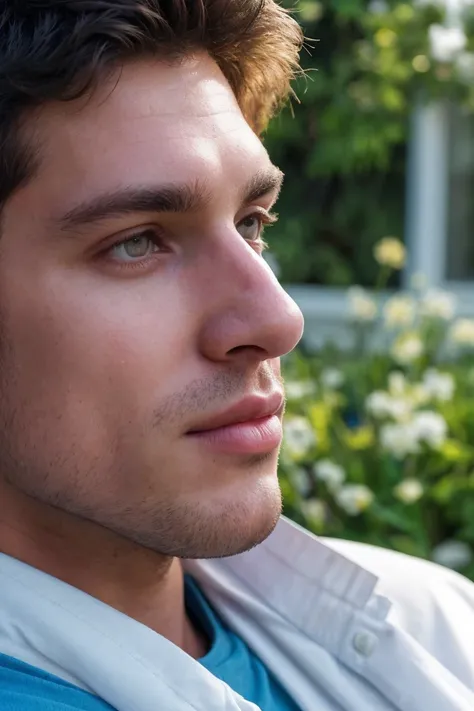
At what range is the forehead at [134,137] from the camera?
1.47 meters

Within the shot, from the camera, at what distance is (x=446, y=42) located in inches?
214

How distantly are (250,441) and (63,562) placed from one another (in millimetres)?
358

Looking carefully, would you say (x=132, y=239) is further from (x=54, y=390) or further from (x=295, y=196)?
(x=295, y=196)

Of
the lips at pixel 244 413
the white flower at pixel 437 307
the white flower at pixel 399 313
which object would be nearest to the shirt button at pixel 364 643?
the lips at pixel 244 413

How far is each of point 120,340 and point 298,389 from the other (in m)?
2.21

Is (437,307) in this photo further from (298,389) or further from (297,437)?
(297,437)

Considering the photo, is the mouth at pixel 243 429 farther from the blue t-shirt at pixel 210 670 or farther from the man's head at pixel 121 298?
the blue t-shirt at pixel 210 670

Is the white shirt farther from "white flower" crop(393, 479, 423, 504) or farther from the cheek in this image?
"white flower" crop(393, 479, 423, 504)

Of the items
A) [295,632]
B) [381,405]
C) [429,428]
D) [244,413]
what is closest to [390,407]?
[381,405]

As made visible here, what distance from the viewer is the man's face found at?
4.84ft

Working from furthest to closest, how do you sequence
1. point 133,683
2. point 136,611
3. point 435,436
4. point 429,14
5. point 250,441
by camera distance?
point 429,14, point 435,436, point 136,611, point 250,441, point 133,683

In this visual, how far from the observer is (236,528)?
1518 millimetres

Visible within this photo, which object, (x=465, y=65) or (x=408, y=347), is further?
(x=465, y=65)

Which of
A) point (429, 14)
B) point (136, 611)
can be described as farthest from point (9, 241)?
point (429, 14)
